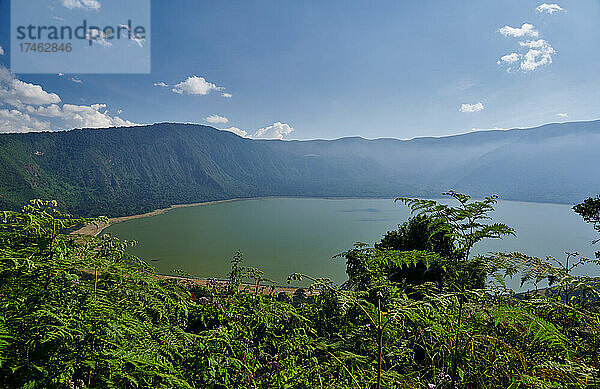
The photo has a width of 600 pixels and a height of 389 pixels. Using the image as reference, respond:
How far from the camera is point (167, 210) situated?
359 feet

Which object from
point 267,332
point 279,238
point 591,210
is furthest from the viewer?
point 279,238

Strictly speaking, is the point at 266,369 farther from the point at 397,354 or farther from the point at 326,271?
the point at 326,271

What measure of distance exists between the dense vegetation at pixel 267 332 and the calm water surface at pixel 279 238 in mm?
30724

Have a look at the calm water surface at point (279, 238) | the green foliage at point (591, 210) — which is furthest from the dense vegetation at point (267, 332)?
Result: the calm water surface at point (279, 238)

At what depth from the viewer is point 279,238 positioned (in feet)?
219

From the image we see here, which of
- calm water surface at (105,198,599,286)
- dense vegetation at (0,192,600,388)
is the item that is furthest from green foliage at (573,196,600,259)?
calm water surface at (105,198,599,286)

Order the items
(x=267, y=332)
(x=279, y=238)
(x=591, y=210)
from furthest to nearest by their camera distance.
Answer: (x=279, y=238)
(x=591, y=210)
(x=267, y=332)

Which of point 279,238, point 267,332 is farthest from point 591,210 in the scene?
point 279,238

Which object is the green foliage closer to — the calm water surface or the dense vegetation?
the dense vegetation

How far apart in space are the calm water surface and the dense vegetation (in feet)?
101

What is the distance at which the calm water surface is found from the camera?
44.7m

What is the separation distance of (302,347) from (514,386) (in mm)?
924

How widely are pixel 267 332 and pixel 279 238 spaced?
65880mm

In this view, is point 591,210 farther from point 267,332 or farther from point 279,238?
point 279,238
